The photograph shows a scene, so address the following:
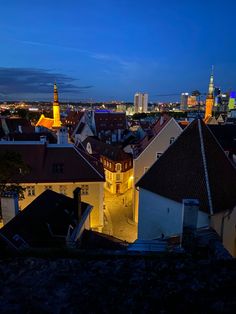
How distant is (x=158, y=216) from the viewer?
58.9ft

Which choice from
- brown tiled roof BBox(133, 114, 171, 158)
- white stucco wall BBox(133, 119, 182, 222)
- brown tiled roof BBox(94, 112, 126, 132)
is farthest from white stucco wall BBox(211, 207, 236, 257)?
brown tiled roof BBox(94, 112, 126, 132)

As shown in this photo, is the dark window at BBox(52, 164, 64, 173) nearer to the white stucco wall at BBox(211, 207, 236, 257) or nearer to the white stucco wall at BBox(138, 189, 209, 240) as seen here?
the white stucco wall at BBox(138, 189, 209, 240)

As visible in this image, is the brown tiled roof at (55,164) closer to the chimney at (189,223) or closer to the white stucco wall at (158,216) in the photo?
the white stucco wall at (158,216)

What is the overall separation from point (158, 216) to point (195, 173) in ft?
13.0

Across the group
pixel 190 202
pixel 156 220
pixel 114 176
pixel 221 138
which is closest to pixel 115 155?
pixel 114 176

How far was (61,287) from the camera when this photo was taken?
4.94m

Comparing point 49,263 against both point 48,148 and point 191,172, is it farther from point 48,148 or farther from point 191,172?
point 48,148

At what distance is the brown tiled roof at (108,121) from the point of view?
68750 millimetres

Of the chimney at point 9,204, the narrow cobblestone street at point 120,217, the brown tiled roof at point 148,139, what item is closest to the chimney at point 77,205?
the chimney at point 9,204

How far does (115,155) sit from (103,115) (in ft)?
111

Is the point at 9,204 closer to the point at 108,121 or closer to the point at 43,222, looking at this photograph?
the point at 43,222

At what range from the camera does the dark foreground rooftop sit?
14.3ft

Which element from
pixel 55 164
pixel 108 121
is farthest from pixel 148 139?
pixel 108 121

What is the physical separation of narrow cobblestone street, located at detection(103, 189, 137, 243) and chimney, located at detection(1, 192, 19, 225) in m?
12.8
